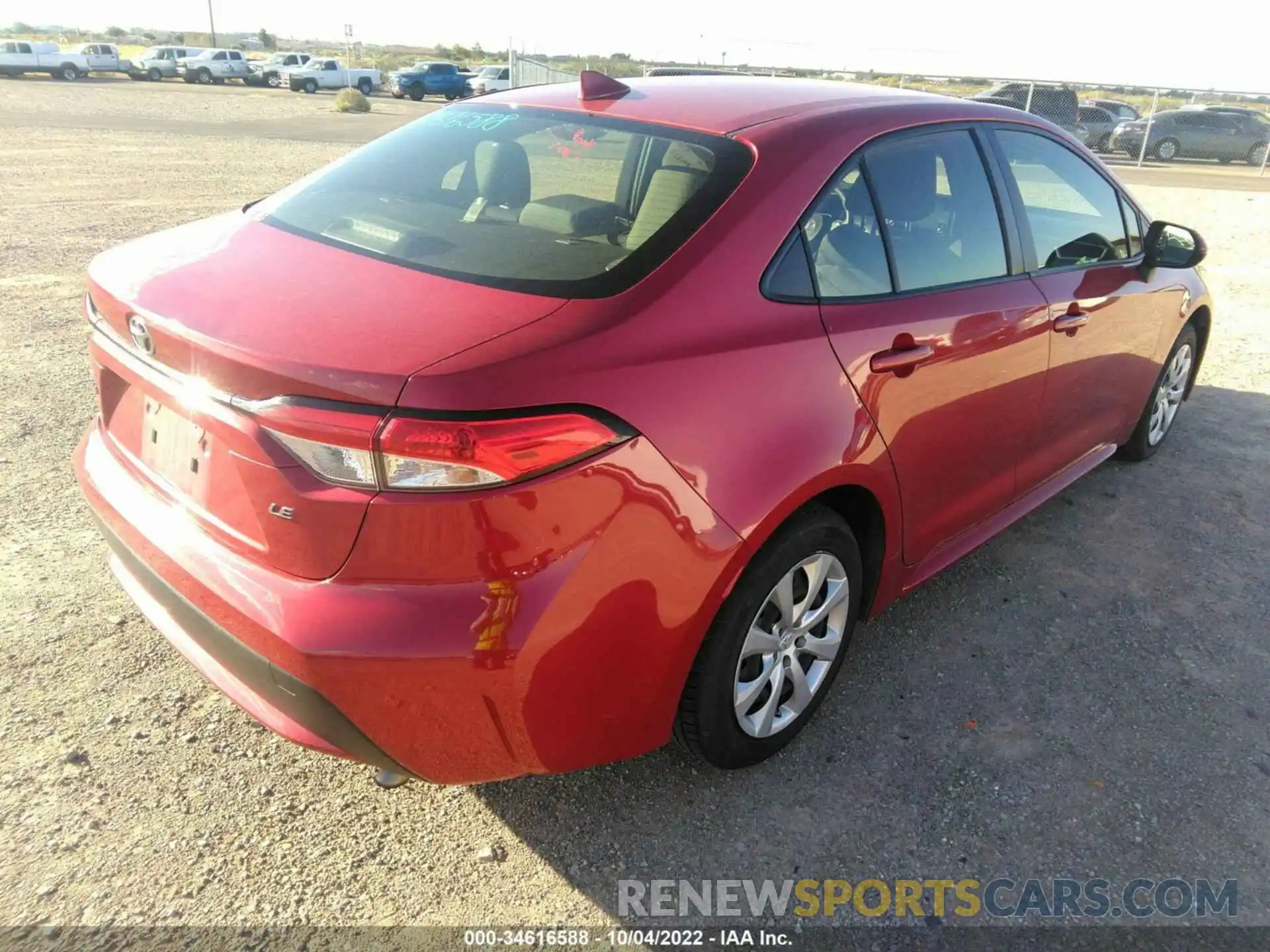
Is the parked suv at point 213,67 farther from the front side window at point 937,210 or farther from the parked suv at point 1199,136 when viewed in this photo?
the front side window at point 937,210

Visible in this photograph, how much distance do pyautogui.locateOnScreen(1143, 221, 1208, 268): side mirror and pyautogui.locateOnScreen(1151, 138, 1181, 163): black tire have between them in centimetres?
2329

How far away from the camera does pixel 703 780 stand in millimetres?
2664

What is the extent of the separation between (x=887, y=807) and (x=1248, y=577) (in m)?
2.30

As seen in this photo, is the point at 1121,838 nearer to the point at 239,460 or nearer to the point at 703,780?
the point at 703,780

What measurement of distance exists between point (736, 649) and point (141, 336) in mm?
1631

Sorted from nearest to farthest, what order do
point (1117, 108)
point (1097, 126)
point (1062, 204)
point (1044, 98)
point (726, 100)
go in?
Answer: 1. point (726, 100)
2. point (1062, 204)
3. point (1044, 98)
4. point (1097, 126)
5. point (1117, 108)

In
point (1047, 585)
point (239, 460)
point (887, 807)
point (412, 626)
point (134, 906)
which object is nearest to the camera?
point (412, 626)

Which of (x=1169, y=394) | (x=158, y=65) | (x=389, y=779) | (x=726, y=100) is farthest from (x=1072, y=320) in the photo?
(x=158, y=65)

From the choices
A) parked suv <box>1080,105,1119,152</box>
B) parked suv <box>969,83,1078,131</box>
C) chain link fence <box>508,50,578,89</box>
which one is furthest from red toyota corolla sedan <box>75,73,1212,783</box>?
parked suv <box>1080,105,1119,152</box>

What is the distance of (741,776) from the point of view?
106 inches

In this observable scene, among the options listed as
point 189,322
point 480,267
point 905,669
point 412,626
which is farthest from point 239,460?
point 905,669

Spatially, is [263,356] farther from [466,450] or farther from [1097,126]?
[1097,126]

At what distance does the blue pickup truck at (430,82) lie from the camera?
40500mm

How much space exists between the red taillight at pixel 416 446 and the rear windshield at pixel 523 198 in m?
0.42
